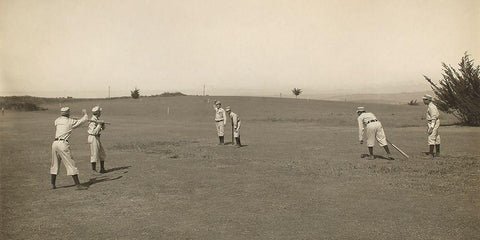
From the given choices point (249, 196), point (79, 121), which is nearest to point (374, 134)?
point (249, 196)

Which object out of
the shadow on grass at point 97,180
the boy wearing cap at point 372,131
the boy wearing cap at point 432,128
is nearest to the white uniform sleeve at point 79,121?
the shadow on grass at point 97,180

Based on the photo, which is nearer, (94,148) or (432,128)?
(94,148)

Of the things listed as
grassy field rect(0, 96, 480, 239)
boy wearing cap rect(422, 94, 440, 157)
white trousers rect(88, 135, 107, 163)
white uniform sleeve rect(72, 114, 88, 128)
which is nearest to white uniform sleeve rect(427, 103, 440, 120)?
boy wearing cap rect(422, 94, 440, 157)

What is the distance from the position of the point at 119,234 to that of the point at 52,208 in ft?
7.97

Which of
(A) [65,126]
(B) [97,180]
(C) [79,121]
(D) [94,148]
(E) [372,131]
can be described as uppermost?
(C) [79,121]

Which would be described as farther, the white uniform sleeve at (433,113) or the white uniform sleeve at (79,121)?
the white uniform sleeve at (433,113)

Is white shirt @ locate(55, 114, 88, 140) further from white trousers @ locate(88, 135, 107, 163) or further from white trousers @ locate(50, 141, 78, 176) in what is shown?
white trousers @ locate(88, 135, 107, 163)

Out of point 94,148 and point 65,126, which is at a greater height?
point 65,126

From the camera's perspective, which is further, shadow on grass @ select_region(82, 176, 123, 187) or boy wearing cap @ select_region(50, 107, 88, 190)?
shadow on grass @ select_region(82, 176, 123, 187)

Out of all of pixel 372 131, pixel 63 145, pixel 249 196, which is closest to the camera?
pixel 249 196

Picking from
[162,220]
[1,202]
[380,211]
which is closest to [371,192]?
[380,211]

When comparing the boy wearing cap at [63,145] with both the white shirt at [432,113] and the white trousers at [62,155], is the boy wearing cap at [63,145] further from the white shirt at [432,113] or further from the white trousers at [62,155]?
the white shirt at [432,113]

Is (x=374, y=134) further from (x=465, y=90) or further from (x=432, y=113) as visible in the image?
(x=465, y=90)

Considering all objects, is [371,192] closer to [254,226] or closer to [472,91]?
[254,226]
